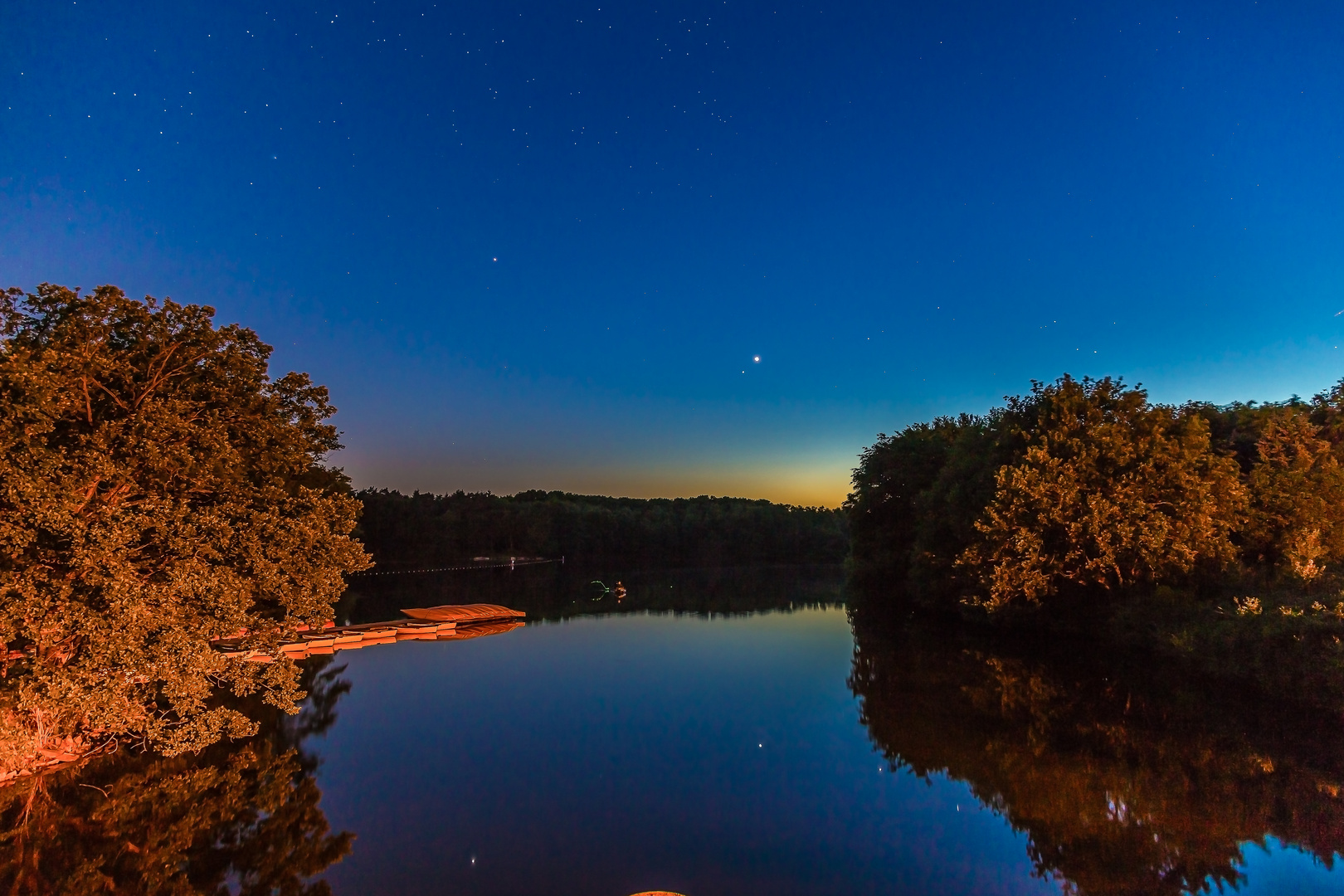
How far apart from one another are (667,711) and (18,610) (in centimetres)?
1614

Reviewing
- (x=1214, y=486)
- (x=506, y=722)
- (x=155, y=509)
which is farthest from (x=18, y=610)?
(x=1214, y=486)

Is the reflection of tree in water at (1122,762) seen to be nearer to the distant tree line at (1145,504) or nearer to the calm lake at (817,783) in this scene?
the calm lake at (817,783)

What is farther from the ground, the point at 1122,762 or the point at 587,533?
the point at 587,533

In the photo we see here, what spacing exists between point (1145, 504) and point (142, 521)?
101 feet

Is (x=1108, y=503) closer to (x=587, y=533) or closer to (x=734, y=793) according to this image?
(x=734, y=793)

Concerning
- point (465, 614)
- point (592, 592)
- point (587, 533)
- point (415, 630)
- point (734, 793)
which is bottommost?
point (734, 793)

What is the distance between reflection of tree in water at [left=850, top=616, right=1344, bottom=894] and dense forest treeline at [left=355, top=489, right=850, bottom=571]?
87812 mm

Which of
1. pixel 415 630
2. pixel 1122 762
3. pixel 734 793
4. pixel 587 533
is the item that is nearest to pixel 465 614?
pixel 415 630

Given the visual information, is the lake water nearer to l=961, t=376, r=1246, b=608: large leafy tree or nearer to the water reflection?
l=961, t=376, r=1246, b=608: large leafy tree

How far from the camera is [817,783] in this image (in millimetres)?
15789

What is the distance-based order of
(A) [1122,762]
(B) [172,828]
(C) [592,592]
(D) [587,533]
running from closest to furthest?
(B) [172,828]
(A) [1122,762]
(C) [592,592]
(D) [587,533]

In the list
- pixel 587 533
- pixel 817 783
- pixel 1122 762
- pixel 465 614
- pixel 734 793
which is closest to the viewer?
pixel 734 793

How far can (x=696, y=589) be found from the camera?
67188 mm

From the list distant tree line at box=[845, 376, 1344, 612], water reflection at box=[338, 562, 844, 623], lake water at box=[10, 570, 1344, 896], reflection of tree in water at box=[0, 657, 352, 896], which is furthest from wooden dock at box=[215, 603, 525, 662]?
distant tree line at box=[845, 376, 1344, 612]
